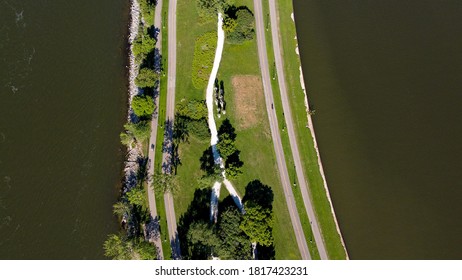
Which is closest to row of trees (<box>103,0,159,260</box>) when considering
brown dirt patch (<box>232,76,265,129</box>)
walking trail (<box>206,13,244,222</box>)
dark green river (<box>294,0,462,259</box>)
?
walking trail (<box>206,13,244,222</box>)

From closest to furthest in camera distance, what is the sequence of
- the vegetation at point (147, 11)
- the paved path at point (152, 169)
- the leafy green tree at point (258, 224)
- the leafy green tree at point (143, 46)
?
1. the leafy green tree at point (258, 224)
2. the paved path at point (152, 169)
3. the leafy green tree at point (143, 46)
4. the vegetation at point (147, 11)

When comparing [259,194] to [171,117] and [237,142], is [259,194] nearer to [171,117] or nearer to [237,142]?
[237,142]

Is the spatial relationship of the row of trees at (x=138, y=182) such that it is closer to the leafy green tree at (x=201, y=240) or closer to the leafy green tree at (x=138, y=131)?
the leafy green tree at (x=138, y=131)

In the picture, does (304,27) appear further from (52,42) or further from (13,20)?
(13,20)

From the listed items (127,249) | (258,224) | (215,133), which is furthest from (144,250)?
(215,133)

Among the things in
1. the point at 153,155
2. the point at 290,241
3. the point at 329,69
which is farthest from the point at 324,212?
the point at 153,155

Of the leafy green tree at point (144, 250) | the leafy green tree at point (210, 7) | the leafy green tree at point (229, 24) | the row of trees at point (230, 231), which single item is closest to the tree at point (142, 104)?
the row of trees at point (230, 231)

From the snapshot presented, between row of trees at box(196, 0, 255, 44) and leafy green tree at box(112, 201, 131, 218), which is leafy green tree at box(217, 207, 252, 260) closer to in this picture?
leafy green tree at box(112, 201, 131, 218)

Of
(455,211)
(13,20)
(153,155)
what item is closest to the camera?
(455,211)
